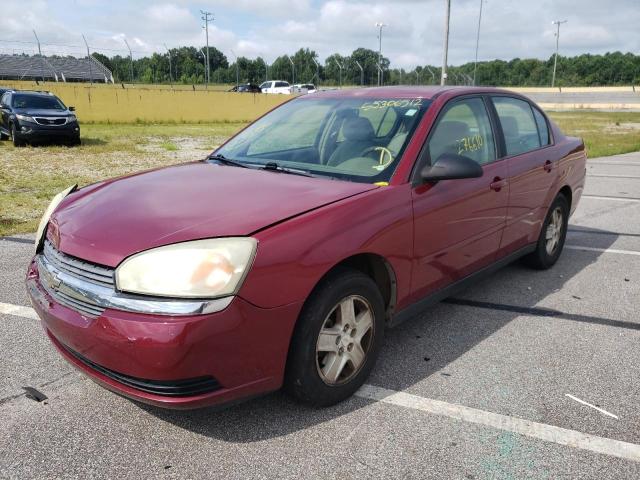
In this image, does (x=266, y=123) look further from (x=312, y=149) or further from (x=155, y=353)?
(x=155, y=353)

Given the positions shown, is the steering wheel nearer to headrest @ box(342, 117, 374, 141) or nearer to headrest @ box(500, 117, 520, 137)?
headrest @ box(342, 117, 374, 141)

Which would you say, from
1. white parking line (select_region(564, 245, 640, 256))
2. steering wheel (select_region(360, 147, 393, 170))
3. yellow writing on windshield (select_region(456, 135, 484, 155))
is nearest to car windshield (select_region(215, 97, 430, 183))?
steering wheel (select_region(360, 147, 393, 170))

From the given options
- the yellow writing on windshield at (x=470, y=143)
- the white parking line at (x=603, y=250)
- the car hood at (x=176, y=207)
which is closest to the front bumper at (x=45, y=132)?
the car hood at (x=176, y=207)

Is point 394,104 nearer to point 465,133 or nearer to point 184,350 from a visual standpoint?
point 465,133

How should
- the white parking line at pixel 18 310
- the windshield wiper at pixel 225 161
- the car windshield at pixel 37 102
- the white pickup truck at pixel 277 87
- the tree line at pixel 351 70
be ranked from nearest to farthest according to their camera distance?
the windshield wiper at pixel 225 161
the white parking line at pixel 18 310
the car windshield at pixel 37 102
the white pickup truck at pixel 277 87
the tree line at pixel 351 70

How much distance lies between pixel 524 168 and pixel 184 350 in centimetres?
325

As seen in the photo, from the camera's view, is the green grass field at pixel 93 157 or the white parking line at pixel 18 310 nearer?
the white parking line at pixel 18 310

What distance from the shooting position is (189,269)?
235 cm

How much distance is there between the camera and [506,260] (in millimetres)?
4496

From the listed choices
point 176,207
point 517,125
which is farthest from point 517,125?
point 176,207

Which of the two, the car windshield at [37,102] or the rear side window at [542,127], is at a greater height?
the car windshield at [37,102]

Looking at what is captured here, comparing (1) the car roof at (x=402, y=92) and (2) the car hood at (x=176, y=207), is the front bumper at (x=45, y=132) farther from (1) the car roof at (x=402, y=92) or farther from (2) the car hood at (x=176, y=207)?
(2) the car hood at (x=176, y=207)

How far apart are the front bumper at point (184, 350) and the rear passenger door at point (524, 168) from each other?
97.4 inches

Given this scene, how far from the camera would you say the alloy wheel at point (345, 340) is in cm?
282
